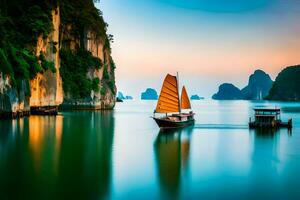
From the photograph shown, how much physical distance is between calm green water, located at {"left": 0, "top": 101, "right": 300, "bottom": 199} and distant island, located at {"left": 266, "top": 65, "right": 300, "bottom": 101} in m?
164

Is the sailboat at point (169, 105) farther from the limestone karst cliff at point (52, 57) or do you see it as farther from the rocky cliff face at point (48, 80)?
the rocky cliff face at point (48, 80)

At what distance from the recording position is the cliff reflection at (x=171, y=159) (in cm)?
1327

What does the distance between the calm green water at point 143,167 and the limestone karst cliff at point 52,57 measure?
12.5 meters

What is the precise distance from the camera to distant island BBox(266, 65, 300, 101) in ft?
595

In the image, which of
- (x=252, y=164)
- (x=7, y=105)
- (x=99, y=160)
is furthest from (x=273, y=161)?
(x=7, y=105)

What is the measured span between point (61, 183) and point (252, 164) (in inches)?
356

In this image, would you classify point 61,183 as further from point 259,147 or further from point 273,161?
point 259,147

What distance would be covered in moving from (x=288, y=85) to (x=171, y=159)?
17757cm

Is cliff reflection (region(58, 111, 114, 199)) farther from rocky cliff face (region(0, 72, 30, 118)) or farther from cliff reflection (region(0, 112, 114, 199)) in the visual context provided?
rocky cliff face (region(0, 72, 30, 118))

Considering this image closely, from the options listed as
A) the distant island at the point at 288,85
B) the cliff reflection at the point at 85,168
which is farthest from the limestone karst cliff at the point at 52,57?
the distant island at the point at 288,85

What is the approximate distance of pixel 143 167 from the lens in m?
16.7

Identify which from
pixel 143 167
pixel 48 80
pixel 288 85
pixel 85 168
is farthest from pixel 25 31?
pixel 288 85

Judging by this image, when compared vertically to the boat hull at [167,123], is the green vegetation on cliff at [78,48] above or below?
above

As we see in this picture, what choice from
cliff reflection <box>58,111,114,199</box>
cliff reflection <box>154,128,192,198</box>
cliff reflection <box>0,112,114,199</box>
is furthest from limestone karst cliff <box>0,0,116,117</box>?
cliff reflection <box>154,128,192,198</box>
